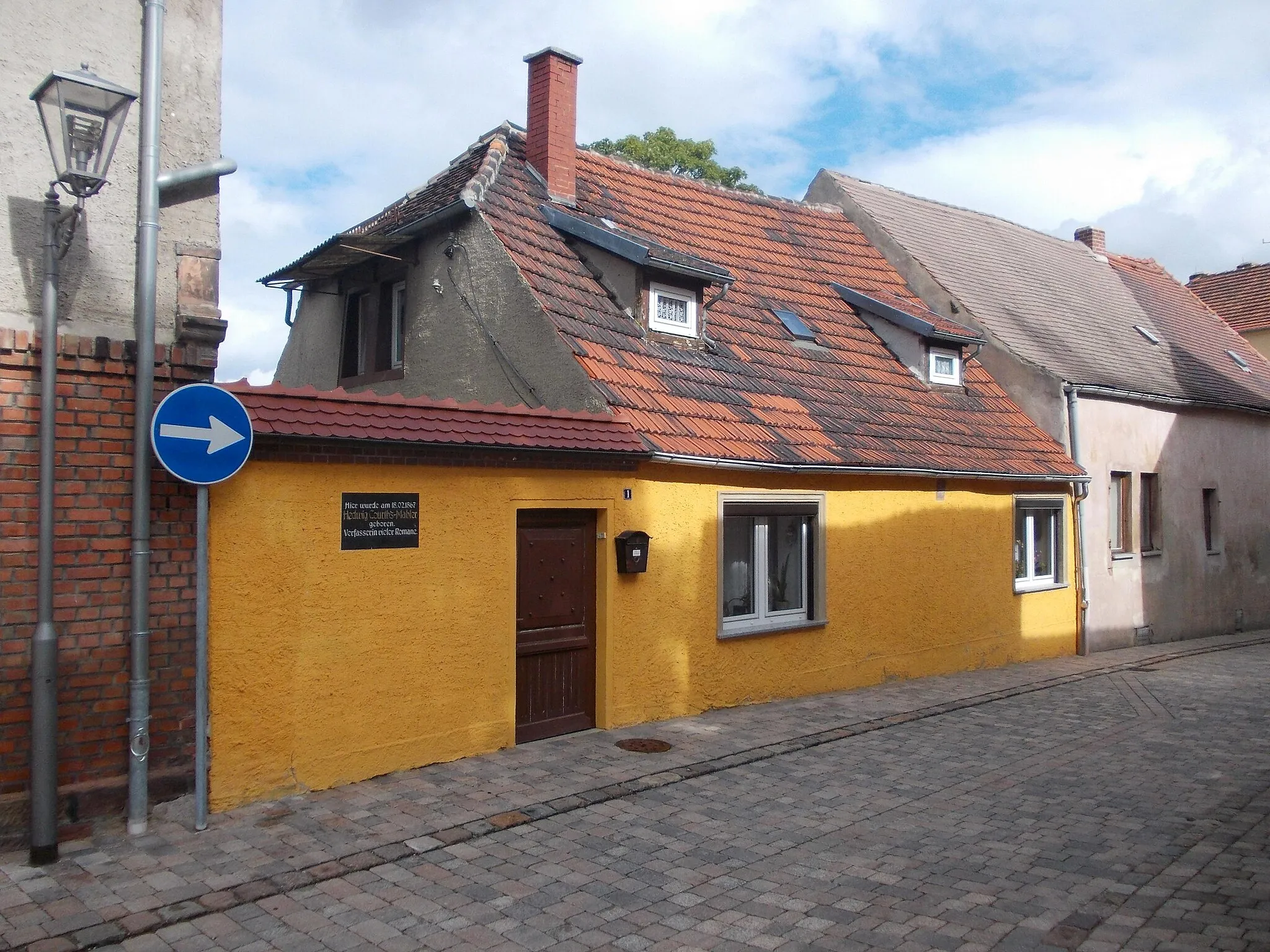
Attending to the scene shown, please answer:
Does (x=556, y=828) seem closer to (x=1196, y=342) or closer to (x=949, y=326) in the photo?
(x=949, y=326)

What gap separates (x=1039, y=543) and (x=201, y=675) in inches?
498

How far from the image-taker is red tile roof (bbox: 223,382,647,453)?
7250mm

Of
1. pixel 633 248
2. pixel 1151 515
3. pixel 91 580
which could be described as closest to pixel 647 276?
pixel 633 248

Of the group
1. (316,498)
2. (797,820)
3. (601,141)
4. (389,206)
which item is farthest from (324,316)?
(601,141)

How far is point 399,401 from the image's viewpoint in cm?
804

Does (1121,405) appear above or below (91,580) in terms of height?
above

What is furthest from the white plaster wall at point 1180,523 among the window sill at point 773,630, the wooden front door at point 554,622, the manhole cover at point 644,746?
the wooden front door at point 554,622

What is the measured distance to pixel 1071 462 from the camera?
15.6 meters

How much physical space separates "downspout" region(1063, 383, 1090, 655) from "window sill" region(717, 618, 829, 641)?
20.5 ft

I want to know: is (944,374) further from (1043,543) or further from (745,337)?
(745,337)

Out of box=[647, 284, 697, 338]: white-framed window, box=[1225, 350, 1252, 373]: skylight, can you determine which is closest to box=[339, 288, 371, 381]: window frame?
box=[647, 284, 697, 338]: white-framed window

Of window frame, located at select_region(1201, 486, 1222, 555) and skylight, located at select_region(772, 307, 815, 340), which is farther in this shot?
window frame, located at select_region(1201, 486, 1222, 555)

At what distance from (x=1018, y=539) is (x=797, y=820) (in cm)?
931

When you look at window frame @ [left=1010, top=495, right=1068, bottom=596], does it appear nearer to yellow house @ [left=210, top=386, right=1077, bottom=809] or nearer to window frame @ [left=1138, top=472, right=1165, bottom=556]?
yellow house @ [left=210, top=386, right=1077, bottom=809]
